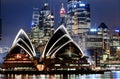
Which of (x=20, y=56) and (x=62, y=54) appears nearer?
(x=62, y=54)

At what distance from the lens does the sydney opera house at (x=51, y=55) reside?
6894 centimetres

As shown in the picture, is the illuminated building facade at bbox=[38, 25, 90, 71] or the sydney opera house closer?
the illuminated building facade at bbox=[38, 25, 90, 71]

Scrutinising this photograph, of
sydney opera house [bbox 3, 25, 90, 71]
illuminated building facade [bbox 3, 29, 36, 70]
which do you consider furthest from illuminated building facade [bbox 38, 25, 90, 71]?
illuminated building facade [bbox 3, 29, 36, 70]

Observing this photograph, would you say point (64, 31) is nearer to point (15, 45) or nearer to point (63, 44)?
point (63, 44)

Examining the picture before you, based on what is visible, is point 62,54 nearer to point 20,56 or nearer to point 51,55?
point 51,55

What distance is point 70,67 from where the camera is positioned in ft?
230

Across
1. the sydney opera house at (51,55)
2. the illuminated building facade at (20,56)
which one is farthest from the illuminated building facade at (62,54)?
the illuminated building facade at (20,56)

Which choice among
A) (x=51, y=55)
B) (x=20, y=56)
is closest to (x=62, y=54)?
(x=51, y=55)

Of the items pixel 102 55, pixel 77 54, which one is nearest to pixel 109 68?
pixel 102 55

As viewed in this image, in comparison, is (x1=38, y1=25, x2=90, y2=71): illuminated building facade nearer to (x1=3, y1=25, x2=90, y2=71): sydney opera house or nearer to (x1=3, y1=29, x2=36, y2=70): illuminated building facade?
(x1=3, y1=25, x2=90, y2=71): sydney opera house

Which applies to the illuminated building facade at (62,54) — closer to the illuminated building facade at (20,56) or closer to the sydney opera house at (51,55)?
the sydney opera house at (51,55)

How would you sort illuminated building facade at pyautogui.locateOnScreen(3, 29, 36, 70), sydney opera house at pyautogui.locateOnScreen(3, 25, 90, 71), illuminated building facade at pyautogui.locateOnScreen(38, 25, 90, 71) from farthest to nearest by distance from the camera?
1. illuminated building facade at pyautogui.locateOnScreen(3, 29, 36, 70)
2. sydney opera house at pyautogui.locateOnScreen(3, 25, 90, 71)
3. illuminated building facade at pyautogui.locateOnScreen(38, 25, 90, 71)

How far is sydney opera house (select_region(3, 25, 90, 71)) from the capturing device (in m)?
68.9

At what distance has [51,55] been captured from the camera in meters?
69.8
